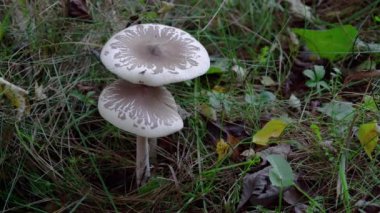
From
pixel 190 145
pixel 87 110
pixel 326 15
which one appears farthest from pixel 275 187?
pixel 326 15

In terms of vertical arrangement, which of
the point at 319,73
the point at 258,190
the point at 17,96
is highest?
the point at 17,96

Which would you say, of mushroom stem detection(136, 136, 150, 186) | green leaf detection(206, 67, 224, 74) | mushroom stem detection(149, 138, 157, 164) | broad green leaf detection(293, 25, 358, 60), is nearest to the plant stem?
mushroom stem detection(149, 138, 157, 164)

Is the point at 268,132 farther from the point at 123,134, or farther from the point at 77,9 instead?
the point at 77,9

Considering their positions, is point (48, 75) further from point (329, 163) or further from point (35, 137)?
point (329, 163)

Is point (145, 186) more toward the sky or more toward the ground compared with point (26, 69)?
more toward the ground

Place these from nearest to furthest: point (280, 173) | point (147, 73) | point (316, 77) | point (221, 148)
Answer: point (147, 73)
point (280, 173)
point (221, 148)
point (316, 77)

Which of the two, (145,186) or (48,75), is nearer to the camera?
(145,186)

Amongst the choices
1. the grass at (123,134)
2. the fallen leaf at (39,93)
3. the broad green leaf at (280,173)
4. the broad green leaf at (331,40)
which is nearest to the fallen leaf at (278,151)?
the grass at (123,134)

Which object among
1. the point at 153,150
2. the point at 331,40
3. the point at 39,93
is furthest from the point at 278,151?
the point at 39,93
